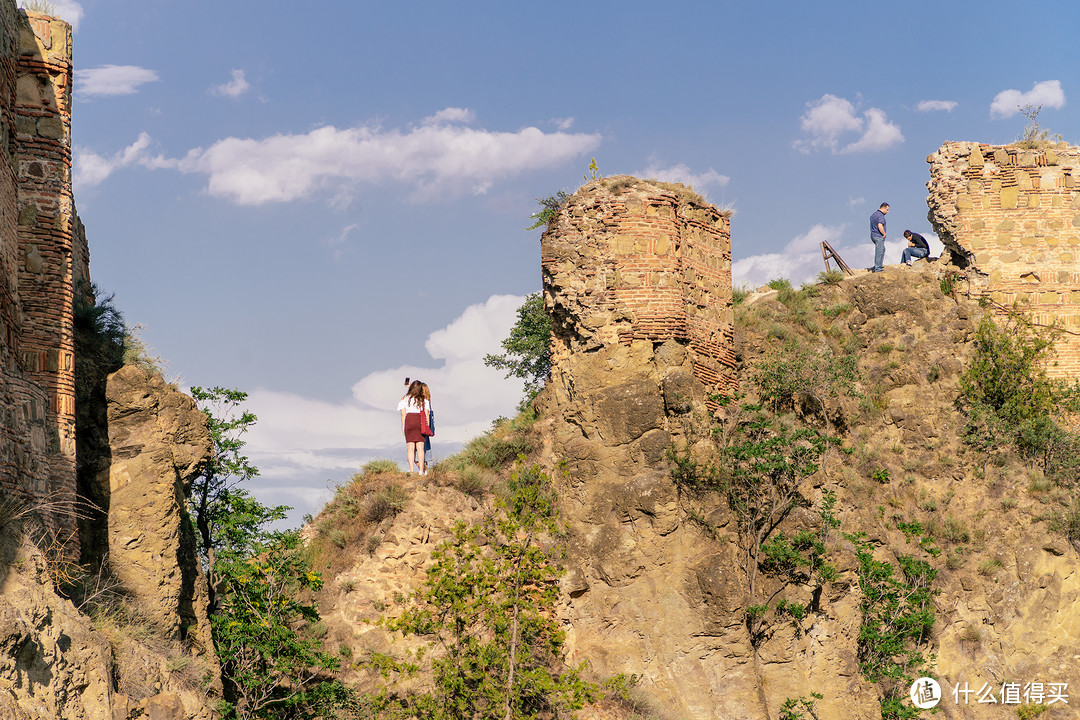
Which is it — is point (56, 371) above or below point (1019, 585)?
above

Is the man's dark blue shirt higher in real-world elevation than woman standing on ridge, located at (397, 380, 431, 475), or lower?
higher

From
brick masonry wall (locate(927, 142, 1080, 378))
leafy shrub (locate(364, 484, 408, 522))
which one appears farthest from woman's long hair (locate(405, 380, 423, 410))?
brick masonry wall (locate(927, 142, 1080, 378))

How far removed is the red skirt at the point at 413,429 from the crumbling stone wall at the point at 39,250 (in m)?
6.52

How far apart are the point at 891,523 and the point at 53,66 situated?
16040mm

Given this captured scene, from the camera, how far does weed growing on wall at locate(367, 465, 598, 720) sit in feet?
60.7

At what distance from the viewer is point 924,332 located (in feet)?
78.8

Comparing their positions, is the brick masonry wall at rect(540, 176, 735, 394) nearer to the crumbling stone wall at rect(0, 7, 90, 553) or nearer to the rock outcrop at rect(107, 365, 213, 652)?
the rock outcrop at rect(107, 365, 213, 652)

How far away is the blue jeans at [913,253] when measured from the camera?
26.0m

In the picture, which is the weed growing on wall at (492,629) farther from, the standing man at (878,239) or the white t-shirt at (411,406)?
the standing man at (878,239)

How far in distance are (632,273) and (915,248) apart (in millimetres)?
8541

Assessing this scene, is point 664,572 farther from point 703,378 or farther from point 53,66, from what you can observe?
point 53,66

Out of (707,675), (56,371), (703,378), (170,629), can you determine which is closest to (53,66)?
(56,371)

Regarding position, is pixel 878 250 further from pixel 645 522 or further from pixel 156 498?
pixel 156 498

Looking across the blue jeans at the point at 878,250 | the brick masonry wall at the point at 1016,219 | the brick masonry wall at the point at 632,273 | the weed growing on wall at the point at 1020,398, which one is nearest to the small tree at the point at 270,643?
the brick masonry wall at the point at 632,273
